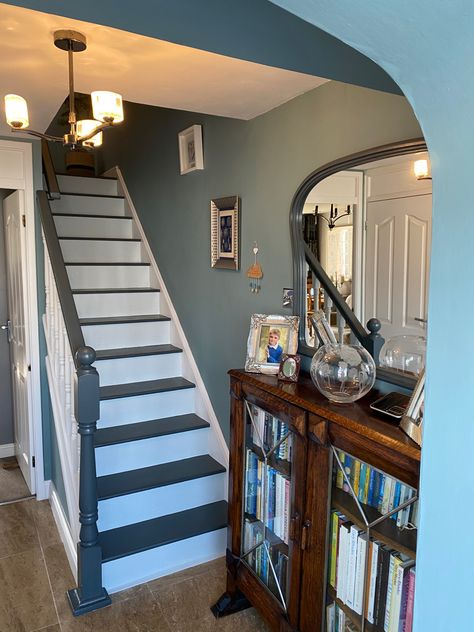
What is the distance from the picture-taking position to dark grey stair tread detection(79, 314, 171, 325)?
335cm

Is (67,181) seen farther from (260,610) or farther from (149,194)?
(260,610)

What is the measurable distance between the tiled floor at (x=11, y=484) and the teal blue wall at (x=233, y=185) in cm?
149

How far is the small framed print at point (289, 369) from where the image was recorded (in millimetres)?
1995

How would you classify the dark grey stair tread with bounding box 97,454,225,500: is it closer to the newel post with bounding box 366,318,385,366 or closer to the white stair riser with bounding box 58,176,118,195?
the newel post with bounding box 366,318,385,366

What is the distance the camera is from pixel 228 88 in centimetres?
206

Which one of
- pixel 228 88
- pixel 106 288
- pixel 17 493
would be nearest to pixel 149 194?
pixel 106 288

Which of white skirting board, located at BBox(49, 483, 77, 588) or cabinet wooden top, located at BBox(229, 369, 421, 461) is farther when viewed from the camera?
white skirting board, located at BBox(49, 483, 77, 588)

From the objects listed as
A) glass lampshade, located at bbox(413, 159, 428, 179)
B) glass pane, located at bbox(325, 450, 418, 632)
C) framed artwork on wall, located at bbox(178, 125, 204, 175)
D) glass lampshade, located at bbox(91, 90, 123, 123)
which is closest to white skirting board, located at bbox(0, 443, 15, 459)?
framed artwork on wall, located at bbox(178, 125, 204, 175)

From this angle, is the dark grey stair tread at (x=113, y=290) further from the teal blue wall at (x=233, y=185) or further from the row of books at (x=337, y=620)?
the row of books at (x=337, y=620)

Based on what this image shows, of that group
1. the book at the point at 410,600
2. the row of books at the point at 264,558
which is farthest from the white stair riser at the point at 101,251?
the book at the point at 410,600

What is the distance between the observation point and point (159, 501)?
2723 mm

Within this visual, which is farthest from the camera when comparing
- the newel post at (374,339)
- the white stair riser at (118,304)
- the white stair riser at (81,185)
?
the white stair riser at (81,185)

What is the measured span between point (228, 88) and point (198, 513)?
2.14 m

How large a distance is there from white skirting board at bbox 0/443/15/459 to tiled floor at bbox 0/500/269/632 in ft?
4.01
